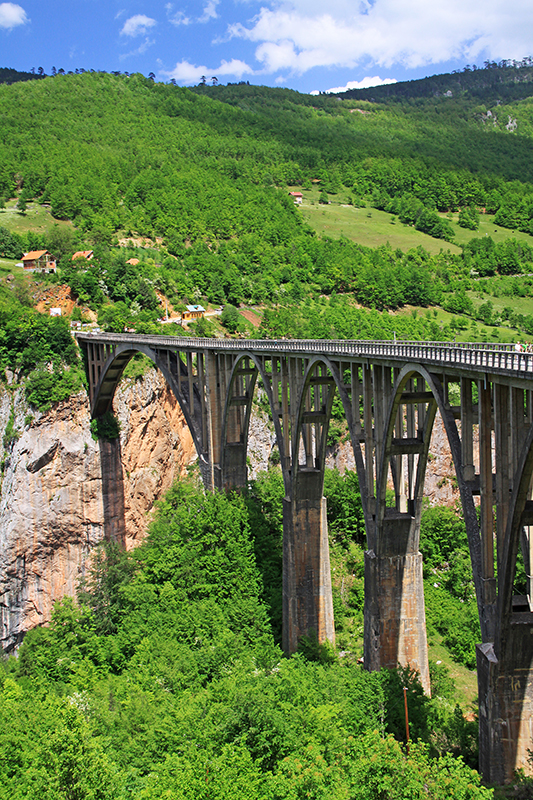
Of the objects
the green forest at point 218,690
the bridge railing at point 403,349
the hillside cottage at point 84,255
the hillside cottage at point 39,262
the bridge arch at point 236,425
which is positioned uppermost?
the hillside cottage at point 84,255

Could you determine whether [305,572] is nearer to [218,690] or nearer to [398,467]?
[218,690]

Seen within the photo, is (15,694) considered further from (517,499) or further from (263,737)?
(517,499)

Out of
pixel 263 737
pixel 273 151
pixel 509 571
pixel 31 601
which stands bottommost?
pixel 31 601

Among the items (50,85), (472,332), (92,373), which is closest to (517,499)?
(92,373)

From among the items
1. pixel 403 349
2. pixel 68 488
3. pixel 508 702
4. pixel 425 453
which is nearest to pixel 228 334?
pixel 68 488

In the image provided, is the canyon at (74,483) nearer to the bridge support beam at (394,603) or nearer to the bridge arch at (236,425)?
the bridge arch at (236,425)

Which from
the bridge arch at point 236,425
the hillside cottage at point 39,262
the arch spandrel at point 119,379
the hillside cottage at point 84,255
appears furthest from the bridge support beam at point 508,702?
the hillside cottage at point 84,255
